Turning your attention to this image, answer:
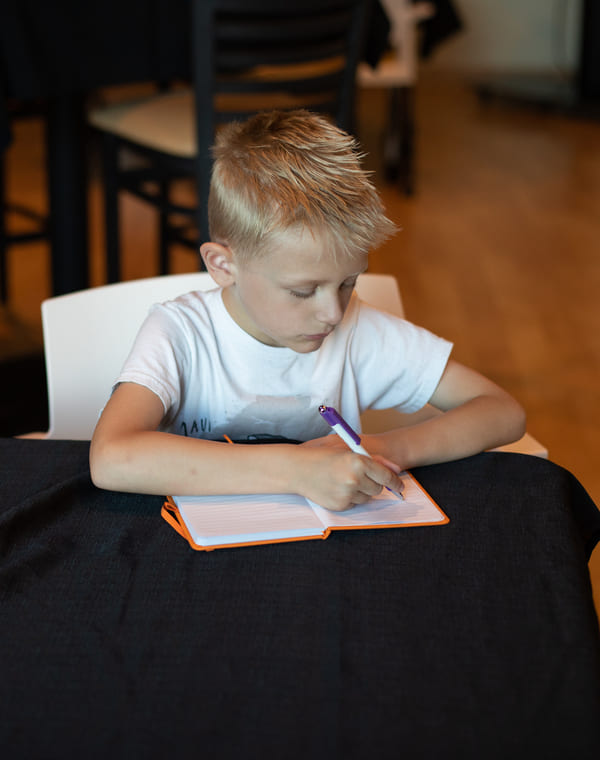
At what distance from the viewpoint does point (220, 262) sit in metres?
0.99

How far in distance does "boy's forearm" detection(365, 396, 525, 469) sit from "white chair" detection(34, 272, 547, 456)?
147 millimetres

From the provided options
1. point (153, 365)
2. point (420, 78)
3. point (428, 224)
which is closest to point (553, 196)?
point (428, 224)

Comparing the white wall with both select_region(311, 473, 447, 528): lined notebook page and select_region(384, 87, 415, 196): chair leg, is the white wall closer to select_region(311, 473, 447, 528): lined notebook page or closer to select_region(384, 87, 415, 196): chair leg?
select_region(384, 87, 415, 196): chair leg

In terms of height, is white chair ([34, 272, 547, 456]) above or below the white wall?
below

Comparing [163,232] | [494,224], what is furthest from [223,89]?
[494,224]

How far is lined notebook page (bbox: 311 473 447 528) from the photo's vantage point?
0.77 m

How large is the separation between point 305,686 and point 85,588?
0.20 m

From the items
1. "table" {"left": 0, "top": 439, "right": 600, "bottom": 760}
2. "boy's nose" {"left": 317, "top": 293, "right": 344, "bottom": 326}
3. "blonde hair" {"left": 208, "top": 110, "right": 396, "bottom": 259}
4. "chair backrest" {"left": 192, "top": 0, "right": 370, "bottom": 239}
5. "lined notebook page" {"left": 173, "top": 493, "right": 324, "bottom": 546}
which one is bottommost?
"table" {"left": 0, "top": 439, "right": 600, "bottom": 760}

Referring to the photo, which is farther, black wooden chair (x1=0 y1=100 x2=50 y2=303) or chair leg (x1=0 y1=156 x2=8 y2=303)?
chair leg (x1=0 y1=156 x2=8 y2=303)

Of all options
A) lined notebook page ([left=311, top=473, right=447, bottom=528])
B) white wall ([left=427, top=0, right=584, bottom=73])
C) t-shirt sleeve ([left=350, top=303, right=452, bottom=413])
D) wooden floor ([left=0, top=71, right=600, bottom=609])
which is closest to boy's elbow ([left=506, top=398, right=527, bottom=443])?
t-shirt sleeve ([left=350, top=303, right=452, bottom=413])

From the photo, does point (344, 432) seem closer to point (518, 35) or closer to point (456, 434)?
point (456, 434)

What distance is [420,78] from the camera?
5.74m

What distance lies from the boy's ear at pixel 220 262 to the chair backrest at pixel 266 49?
0.99m

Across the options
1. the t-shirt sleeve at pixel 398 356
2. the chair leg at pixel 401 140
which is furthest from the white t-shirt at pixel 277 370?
the chair leg at pixel 401 140
